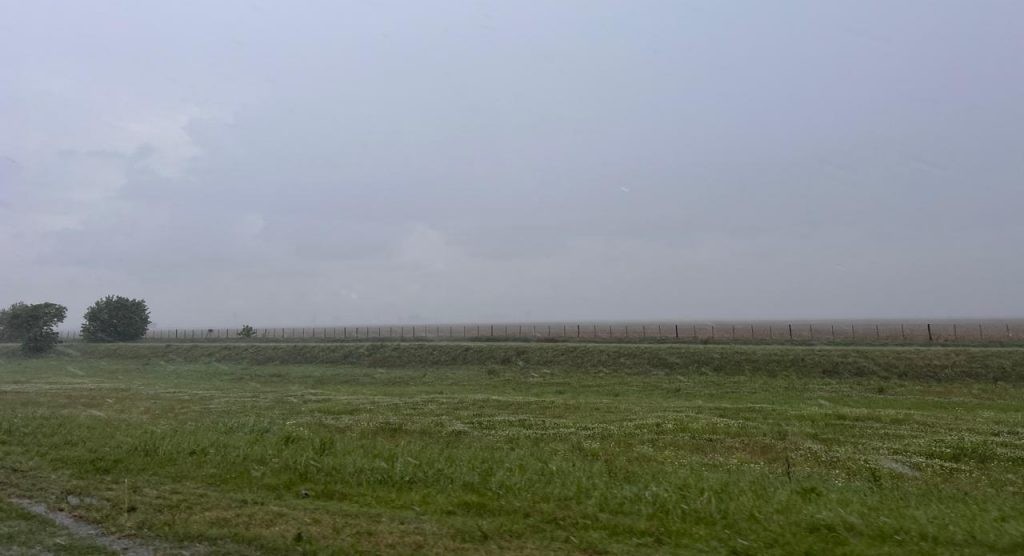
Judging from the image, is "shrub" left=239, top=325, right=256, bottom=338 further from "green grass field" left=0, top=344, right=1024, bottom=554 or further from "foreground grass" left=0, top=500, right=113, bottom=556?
"foreground grass" left=0, top=500, right=113, bottom=556

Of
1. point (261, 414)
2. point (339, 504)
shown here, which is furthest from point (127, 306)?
point (339, 504)

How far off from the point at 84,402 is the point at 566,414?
20148 millimetres

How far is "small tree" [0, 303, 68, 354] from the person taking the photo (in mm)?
78500

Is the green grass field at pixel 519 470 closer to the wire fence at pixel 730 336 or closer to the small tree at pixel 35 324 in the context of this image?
the wire fence at pixel 730 336

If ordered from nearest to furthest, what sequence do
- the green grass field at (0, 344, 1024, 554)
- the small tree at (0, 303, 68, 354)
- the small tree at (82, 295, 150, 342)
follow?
the green grass field at (0, 344, 1024, 554)
the small tree at (0, 303, 68, 354)
the small tree at (82, 295, 150, 342)

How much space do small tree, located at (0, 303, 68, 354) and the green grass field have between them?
5767 centimetres

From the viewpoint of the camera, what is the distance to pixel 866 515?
9.47 meters

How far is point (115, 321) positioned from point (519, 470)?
3897 inches

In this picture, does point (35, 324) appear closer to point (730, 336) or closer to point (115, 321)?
point (115, 321)

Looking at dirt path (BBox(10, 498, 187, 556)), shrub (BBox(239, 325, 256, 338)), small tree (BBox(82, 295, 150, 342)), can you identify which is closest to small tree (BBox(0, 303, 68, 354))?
small tree (BBox(82, 295, 150, 342))

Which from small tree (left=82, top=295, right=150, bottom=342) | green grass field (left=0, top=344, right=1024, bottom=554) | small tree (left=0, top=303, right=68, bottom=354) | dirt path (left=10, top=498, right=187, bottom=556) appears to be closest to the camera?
dirt path (left=10, top=498, right=187, bottom=556)

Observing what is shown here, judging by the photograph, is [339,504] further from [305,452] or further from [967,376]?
[967,376]

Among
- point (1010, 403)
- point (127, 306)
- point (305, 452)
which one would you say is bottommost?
point (1010, 403)

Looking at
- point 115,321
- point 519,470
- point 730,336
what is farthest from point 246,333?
point 519,470
